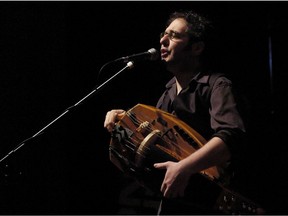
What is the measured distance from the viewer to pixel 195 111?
1884mm

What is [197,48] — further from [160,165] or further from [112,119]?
[160,165]

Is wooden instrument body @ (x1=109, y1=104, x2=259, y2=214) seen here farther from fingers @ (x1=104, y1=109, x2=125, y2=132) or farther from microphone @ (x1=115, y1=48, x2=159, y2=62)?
microphone @ (x1=115, y1=48, x2=159, y2=62)

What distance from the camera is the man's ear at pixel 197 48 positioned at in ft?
6.96

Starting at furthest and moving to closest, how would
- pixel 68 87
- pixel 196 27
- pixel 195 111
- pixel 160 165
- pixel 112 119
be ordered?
pixel 68 87 → pixel 196 27 → pixel 112 119 → pixel 195 111 → pixel 160 165

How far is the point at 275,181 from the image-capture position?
91.1 inches

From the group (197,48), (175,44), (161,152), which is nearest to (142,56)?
(175,44)

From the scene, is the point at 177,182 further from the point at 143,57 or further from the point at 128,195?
the point at 128,195

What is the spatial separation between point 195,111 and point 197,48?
44 cm

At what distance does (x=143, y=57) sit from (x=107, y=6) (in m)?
1.40

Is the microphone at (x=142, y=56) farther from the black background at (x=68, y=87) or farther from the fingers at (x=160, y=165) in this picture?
the black background at (x=68, y=87)

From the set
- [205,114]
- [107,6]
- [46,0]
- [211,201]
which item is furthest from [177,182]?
[46,0]

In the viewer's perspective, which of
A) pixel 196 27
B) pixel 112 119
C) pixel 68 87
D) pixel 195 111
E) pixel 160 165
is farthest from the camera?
pixel 68 87

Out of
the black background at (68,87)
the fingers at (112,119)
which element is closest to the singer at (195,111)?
the fingers at (112,119)

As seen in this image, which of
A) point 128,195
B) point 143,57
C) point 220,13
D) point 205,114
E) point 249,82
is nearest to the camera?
point 205,114
